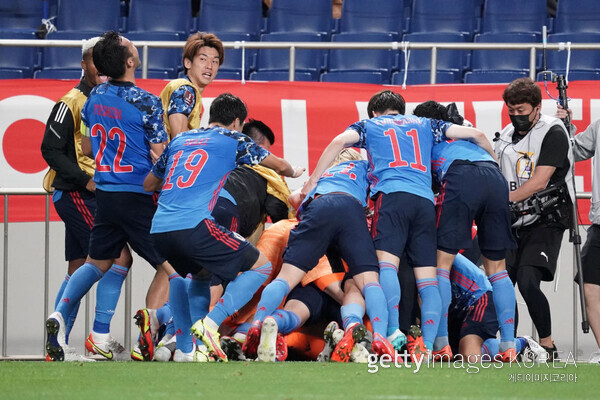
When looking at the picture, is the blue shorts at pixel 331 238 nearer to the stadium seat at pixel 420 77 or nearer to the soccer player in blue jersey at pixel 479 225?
the soccer player in blue jersey at pixel 479 225

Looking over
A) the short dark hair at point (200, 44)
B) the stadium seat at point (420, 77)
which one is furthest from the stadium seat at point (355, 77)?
the short dark hair at point (200, 44)

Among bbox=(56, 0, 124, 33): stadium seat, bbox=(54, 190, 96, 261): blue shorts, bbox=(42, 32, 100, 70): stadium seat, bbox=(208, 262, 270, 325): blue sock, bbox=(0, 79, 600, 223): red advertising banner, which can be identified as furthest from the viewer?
bbox=(56, 0, 124, 33): stadium seat

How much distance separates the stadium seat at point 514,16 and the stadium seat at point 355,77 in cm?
175

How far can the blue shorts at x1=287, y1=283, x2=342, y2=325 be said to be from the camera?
6168 mm

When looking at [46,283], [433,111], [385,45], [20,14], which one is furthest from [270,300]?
[20,14]

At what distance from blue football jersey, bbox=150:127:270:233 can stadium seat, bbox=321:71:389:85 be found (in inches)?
201

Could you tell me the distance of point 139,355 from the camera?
19.2 ft

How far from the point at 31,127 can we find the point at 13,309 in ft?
5.02

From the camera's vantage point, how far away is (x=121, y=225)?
5.70 metres

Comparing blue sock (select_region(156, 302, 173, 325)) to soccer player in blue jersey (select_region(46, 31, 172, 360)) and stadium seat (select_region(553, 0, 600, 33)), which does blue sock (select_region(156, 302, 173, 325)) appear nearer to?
soccer player in blue jersey (select_region(46, 31, 172, 360))

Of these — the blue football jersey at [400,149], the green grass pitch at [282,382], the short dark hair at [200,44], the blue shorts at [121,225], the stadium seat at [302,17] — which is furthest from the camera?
the stadium seat at [302,17]

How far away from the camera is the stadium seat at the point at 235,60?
10.8 m

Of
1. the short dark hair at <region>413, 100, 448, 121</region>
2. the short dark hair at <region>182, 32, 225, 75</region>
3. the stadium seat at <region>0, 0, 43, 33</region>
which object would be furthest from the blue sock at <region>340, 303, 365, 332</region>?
the stadium seat at <region>0, 0, 43, 33</region>

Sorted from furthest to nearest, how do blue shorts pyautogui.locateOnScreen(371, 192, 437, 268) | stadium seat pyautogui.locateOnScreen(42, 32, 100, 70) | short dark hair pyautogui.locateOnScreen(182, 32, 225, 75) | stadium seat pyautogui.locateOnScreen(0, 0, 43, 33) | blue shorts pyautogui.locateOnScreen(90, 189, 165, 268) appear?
stadium seat pyautogui.locateOnScreen(0, 0, 43, 33) → stadium seat pyautogui.locateOnScreen(42, 32, 100, 70) → short dark hair pyautogui.locateOnScreen(182, 32, 225, 75) → blue shorts pyautogui.locateOnScreen(371, 192, 437, 268) → blue shorts pyautogui.locateOnScreen(90, 189, 165, 268)
